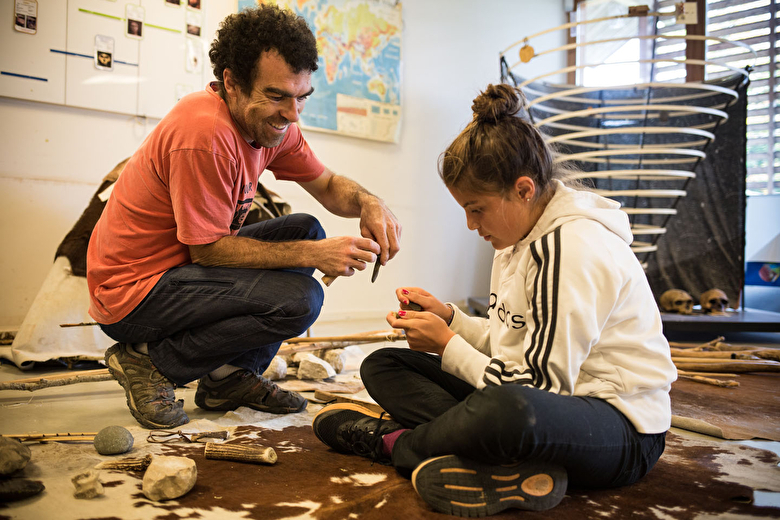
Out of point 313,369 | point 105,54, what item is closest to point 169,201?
point 313,369

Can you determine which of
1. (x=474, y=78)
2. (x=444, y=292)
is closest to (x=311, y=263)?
(x=444, y=292)

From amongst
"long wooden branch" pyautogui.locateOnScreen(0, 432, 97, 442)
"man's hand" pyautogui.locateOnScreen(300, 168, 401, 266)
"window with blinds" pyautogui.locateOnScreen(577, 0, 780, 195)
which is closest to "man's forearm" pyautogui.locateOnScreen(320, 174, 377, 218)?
"man's hand" pyautogui.locateOnScreen(300, 168, 401, 266)

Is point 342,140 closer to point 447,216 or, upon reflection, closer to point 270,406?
point 447,216

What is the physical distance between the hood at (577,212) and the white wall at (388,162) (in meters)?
2.60

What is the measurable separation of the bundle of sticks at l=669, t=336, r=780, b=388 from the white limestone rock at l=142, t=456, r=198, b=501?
207 centimetres

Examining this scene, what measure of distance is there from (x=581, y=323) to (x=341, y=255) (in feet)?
2.58

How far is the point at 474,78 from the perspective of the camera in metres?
4.54

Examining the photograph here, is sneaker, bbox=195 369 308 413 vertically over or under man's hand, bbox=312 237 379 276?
under

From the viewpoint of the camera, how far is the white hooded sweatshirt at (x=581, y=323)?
41.8 inches

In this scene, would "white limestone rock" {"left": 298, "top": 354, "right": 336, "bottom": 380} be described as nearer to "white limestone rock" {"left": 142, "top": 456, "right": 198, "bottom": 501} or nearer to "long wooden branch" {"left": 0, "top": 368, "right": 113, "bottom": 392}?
"long wooden branch" {"left": 0, "top": 368, "right": 113, "bottom": 392}

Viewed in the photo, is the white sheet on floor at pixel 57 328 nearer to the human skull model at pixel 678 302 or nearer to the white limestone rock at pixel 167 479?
the white limestone rock at pixel 167 479

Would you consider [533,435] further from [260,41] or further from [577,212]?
[260,41]

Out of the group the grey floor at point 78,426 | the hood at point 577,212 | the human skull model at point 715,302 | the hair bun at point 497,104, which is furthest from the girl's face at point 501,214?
the human skull model at point 715,302

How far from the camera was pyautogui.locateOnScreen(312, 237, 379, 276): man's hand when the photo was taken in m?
1.65
